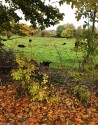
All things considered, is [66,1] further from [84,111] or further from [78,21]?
[84,111]

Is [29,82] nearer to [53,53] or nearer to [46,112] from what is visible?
[46,112]

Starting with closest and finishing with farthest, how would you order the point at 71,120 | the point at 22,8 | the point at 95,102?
the point at 71,120, the point at 95,102, the point at 22,8

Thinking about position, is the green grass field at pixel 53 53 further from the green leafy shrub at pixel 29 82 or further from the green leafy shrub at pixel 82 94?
the green leafy shrub at pixel 82 94

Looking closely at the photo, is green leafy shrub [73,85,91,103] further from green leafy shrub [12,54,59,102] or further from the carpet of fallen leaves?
green leafy shrub [12,54,59,102]

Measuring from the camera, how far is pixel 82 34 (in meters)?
11.2

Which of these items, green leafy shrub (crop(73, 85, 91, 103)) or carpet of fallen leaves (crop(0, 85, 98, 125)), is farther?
green leafy shrub (crop(73, 85, 91, 103))

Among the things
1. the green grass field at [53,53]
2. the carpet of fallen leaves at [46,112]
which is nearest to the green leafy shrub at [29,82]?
the carpet of fallen leaves at [46,112]

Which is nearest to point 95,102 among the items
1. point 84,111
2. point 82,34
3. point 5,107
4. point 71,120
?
point 84,111

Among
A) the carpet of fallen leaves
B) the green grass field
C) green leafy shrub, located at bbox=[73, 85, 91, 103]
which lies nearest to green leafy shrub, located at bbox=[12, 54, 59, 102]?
the carpet of fallen leaves

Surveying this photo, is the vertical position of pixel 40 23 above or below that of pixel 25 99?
above

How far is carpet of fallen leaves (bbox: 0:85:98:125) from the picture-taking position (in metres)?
9.76

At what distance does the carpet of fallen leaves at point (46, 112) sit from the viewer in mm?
9758

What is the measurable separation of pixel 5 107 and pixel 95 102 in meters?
3.12

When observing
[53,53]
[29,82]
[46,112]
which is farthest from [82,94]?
[53,53]
